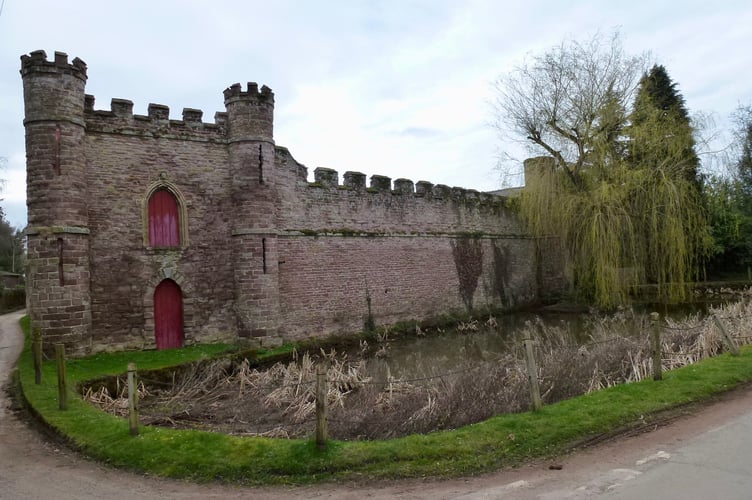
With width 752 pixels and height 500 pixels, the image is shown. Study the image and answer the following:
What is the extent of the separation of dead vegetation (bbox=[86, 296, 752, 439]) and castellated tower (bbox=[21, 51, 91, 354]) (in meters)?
2.41

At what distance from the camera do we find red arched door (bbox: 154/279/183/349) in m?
12.8

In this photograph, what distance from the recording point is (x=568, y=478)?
5.05 m

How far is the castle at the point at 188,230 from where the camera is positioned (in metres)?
11.3

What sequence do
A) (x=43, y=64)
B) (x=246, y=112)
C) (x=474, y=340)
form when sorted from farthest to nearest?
1. (x=474, y=340)
2. (x=246, y=112)
3. (x=43, y=64)

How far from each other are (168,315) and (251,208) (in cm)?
335

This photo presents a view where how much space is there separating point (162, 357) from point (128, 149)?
4988 millimetres

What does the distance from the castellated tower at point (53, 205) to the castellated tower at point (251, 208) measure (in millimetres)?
3564

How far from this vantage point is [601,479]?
4.95 m

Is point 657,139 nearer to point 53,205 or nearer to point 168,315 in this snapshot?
point 168,315

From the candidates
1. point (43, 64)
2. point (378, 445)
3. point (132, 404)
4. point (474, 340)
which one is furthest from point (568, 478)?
point (43, 64)

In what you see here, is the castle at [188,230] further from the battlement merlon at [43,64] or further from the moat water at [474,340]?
the moat water at [474,340]

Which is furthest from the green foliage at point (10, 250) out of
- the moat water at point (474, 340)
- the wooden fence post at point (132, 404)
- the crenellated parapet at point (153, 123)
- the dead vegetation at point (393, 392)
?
the wooden fence post at point (132, 404)

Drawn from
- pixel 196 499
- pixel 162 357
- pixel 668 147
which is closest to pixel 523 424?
pixel 196 499

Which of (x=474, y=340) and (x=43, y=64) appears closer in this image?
(x=43, y=64)
